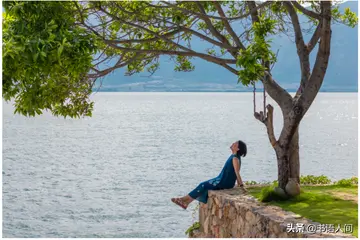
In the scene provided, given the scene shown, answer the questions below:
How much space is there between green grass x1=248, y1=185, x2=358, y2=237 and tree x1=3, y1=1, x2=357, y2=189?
694 mm

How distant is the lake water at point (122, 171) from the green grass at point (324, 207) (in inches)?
615

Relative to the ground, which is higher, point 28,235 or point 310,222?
point 310,222

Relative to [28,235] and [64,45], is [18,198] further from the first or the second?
[64,45]

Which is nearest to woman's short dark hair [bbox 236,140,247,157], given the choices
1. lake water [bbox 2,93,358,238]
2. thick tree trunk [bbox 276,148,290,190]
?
thick tree trunk [bbox 276,148,290,190]

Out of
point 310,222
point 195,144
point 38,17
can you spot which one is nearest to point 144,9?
point 38,17

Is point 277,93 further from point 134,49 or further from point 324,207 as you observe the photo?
point 134,49

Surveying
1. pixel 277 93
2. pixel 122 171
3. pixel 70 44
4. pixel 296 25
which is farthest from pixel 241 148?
pixel 122 171

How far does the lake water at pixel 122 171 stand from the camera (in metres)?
30.7

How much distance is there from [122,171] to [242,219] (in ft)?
118

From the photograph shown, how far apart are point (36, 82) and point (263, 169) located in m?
35.2

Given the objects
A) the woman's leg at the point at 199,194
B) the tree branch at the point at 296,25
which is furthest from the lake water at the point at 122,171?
the tree branch at the point at 296,25

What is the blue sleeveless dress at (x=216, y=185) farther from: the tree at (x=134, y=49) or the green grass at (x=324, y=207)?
the tree at (x=134, y=49)

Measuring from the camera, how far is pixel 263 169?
150 feet

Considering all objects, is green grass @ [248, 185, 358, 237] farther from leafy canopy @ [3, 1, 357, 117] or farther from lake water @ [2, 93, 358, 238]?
lake water @ [2, 93, 358, 238]
